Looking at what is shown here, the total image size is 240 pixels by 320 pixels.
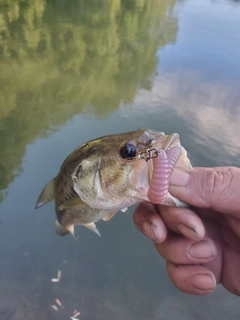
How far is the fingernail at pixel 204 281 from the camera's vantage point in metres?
1.71

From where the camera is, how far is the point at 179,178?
4.76 feet

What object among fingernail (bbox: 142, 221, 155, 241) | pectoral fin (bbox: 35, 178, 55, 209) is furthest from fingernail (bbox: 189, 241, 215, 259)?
pectoral fin (bbox: 35, 178, 55, 209)

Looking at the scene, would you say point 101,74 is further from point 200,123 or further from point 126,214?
point 126,214

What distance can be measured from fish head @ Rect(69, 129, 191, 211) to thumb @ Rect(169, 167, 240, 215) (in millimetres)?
86

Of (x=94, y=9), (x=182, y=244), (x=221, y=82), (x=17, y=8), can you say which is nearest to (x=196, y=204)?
(x=182, y=244)

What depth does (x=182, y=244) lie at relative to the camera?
1736 millimetres

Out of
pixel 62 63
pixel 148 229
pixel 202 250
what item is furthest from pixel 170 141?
pixel 62 63

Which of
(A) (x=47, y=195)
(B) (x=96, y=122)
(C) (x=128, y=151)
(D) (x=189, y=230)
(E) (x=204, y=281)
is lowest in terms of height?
(B) (x=96, y=122)

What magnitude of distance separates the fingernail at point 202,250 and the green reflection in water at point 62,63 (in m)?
3.42

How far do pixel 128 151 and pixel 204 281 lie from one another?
A: 2.71 feet

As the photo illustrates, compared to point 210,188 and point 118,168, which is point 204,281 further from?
point 118,168

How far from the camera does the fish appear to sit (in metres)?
1.32

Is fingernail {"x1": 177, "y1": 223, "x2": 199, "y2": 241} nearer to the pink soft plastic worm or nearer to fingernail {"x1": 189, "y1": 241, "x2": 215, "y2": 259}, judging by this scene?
fingernail {"x1": 189, "y1": 241, "x2": 215, "y2": 259}

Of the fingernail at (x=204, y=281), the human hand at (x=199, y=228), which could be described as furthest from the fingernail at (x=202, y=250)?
the fingernail at (x=204, y=281)
